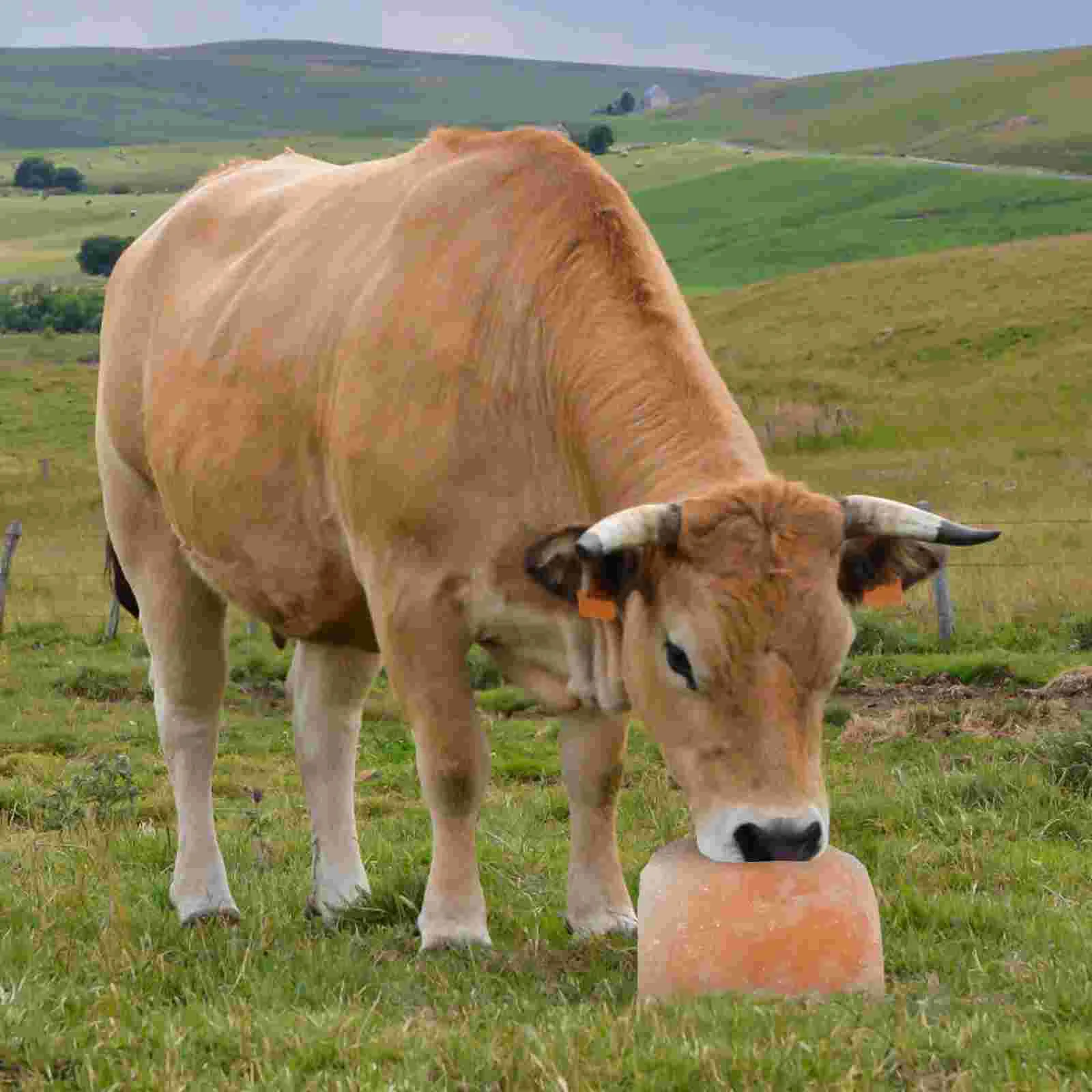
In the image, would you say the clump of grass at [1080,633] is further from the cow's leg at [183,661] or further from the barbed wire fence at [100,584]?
the cow's leg at [183,661]

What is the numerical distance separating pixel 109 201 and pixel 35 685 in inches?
5127

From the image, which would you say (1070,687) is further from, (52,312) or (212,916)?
(52,312)

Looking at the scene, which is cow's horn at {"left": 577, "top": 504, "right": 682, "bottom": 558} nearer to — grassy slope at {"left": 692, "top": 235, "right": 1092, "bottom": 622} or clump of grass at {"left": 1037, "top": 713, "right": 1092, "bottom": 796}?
clump of grass at {"left": 1037, "top": 713, "right": 1092, "bottom": 796}

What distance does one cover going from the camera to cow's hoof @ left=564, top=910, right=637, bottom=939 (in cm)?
645

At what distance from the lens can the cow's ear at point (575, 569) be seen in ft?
17.5

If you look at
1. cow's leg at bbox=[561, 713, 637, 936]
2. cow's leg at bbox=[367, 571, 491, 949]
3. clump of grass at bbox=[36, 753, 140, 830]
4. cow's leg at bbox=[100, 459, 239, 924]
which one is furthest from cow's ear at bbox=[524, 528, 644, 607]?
clump of grass at bbox=[36, 753, 140, 830]

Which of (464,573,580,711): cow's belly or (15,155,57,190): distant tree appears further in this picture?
(15,155,57,190): distant tree

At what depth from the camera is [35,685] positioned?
15305mm

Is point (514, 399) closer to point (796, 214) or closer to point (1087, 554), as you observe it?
point (1087, 554)

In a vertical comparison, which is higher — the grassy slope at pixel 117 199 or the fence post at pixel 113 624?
the fence post at pixel 113 624

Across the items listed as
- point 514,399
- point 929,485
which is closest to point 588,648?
point 514,399

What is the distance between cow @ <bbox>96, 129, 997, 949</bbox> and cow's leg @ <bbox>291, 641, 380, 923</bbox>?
0.01 metres

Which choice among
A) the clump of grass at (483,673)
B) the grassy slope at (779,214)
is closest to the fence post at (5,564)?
the clump of grass at (483,673)

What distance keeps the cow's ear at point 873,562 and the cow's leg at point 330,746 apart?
8.66 feet
